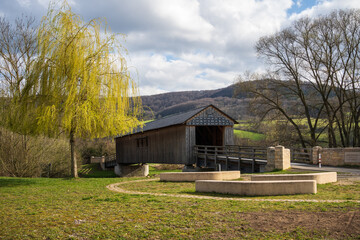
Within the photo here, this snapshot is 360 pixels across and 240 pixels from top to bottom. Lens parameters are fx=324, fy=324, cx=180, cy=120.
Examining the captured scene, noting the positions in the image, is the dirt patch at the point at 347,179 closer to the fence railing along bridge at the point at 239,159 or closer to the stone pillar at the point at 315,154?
the fence railing along bridge at the point at 239,159

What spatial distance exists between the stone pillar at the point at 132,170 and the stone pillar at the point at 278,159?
784 inches

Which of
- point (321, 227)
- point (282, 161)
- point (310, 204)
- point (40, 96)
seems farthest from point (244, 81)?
point (321, 227)

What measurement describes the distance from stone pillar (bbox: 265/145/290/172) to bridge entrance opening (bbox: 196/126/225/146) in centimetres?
816

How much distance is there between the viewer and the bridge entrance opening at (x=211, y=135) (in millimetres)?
25284

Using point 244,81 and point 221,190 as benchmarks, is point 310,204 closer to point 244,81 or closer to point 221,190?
point 221,190

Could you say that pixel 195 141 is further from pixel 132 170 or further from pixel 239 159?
pixel 132 170

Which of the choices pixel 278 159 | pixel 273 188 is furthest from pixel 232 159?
pixel 273 188

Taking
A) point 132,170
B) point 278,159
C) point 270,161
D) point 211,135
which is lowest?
point 132,170

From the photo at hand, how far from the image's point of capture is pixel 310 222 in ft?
→ 17.9

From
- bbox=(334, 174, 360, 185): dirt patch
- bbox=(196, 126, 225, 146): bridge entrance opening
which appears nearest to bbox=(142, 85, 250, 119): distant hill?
bbox=(196, 126, 225, 146): bridge entrance opening

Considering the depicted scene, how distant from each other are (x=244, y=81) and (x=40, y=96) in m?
17.4

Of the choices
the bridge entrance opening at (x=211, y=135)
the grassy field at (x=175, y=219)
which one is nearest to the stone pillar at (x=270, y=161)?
the grassy field at (x=175, y=219)

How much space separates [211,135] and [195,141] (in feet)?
14.0

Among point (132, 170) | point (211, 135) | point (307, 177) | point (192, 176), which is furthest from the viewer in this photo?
point (132, 170)
